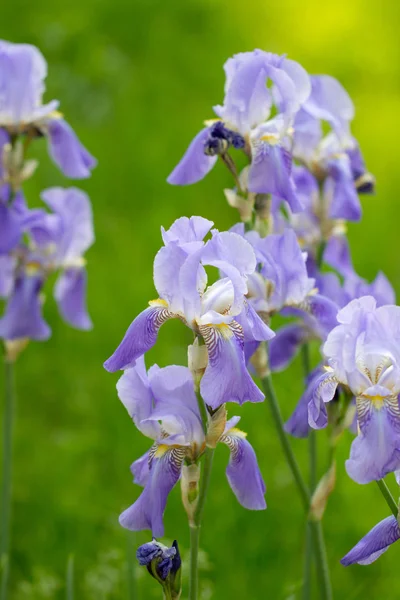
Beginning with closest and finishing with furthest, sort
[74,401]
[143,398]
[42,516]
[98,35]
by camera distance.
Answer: [143,398] < [42,516] < [74,401] < [98,35]

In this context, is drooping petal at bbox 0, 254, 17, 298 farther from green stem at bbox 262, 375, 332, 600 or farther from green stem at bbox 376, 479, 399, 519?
green stem at bbox 376, 479, 399, 519

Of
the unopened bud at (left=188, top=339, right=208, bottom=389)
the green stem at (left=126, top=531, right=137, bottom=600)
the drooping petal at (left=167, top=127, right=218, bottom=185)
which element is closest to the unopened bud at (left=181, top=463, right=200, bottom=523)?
the unopened bud at (left=188, top=339, right=208, bottom=389)

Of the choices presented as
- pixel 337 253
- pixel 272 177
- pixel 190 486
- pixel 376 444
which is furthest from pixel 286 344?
pixel 376 444

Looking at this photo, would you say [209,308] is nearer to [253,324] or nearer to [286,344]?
[253,324]

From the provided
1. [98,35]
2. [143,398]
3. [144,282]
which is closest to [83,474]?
[144,282]

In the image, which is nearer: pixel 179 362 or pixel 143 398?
pixel 143 398

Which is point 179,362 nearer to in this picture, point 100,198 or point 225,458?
point 225,458
